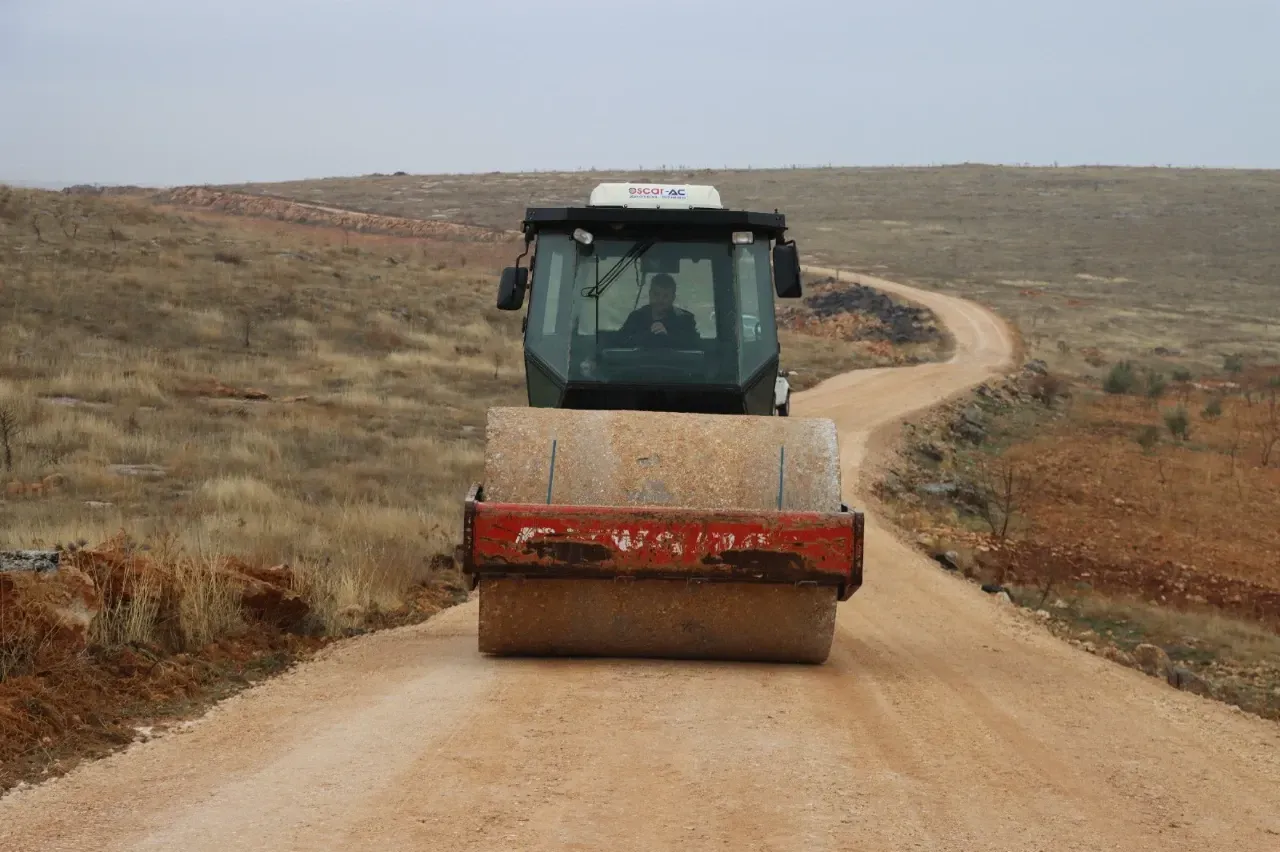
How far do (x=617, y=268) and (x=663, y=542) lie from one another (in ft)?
8.37

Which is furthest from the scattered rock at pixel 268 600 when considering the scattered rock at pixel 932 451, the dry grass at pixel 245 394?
the scattered rock at pixel 932 451

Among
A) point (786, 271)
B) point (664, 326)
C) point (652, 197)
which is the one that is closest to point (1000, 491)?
point (652, 197)

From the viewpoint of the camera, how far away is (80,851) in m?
4.82

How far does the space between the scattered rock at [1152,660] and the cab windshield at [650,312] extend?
4.09 meters

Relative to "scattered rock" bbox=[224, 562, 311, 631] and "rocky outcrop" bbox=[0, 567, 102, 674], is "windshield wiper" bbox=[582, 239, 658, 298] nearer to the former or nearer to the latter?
"scattered rock" bbox=[224, 562, 311, 631]

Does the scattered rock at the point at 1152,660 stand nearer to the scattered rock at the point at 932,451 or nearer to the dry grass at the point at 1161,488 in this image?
the dry grass at the point at 1161,488

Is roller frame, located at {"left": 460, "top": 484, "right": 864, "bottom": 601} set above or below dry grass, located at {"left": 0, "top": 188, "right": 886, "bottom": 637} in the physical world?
above

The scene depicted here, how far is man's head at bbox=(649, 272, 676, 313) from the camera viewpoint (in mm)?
9430

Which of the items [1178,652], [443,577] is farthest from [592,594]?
[1178,652]

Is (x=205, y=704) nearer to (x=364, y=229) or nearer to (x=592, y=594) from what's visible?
(x=592, y=594)

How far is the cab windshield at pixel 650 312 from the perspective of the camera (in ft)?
30.7

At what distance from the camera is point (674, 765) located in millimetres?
6016

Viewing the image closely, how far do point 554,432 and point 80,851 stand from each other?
391 centimetres

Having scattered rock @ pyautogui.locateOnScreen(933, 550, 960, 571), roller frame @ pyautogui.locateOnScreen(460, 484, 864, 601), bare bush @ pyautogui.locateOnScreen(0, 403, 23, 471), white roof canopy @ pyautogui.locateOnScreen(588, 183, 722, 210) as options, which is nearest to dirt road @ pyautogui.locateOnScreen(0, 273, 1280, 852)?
roller frame @ pyautogui.locateOnScreen(460, 484, 864, 601)
